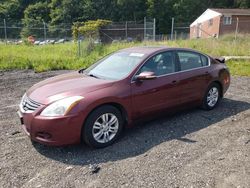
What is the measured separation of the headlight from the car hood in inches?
4.3

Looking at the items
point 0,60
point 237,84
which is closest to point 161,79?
point 237,84

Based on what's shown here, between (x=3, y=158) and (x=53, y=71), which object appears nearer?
(x=3, y=158)

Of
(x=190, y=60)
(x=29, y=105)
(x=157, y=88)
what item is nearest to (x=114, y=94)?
(x=157, y=88)

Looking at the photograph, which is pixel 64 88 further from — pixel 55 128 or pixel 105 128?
pixel 105 128

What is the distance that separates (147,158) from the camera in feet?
13.4

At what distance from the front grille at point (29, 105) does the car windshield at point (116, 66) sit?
1.25 m

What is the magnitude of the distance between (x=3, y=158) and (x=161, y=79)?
113 inches

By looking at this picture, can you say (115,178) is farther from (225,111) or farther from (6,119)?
(225,111)

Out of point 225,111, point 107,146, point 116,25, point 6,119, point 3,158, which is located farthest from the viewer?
point 116,25

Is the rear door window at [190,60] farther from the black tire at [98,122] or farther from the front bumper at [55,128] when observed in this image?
the front bumper at [55,128]

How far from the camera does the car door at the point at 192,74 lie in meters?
5.55

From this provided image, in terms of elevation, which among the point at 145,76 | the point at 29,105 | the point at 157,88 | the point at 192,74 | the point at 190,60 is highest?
the point at 190,60

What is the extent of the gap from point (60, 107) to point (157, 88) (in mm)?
1791

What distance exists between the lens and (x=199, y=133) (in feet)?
16.3
